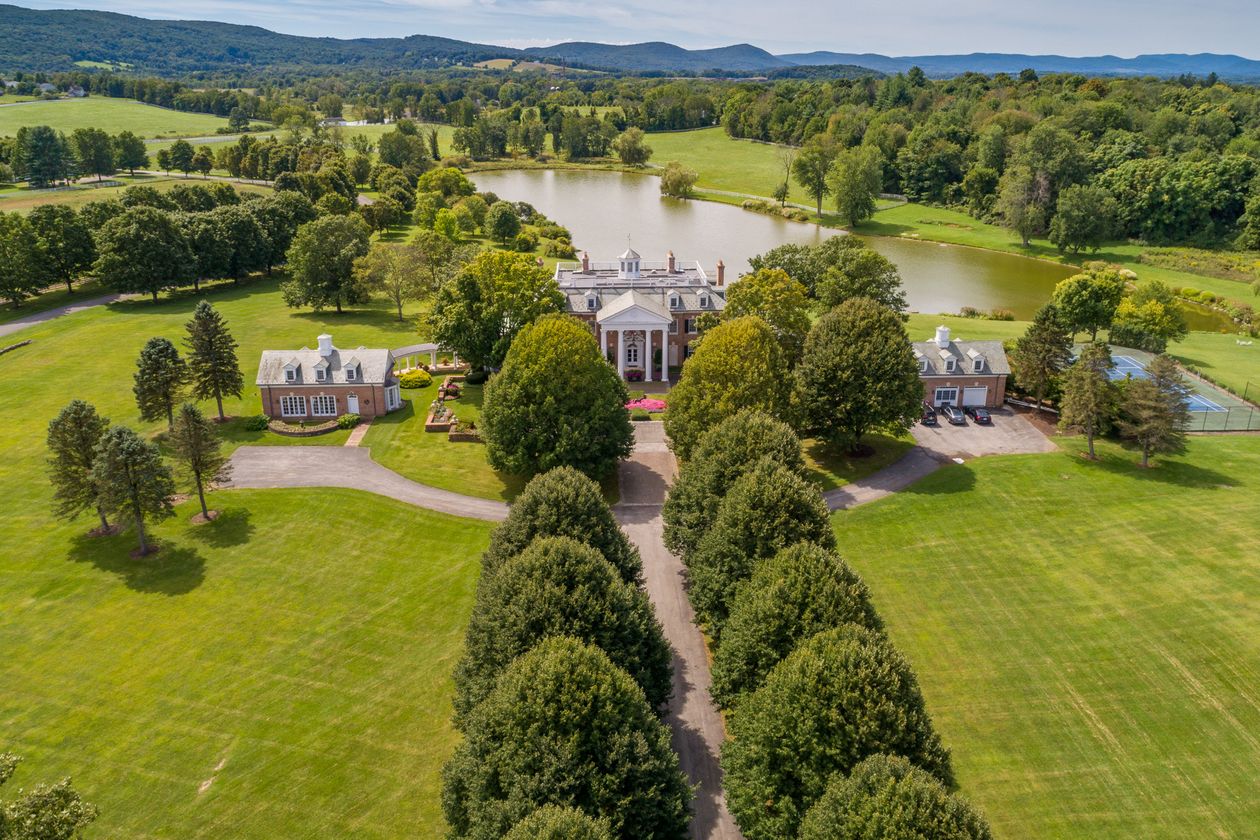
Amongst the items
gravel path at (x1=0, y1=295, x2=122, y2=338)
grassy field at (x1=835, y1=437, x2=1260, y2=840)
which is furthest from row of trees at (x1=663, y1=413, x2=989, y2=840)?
gravel path at (x1=0, y1=295, x2=122, y2=338)

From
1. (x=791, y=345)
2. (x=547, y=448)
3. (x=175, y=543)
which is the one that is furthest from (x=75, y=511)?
(x=791, y=345)

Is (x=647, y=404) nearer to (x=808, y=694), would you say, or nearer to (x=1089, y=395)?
(x=1089, y=395)

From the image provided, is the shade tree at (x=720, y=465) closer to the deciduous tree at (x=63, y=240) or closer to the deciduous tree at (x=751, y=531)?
the deciduous tree at (x=751, y=531)

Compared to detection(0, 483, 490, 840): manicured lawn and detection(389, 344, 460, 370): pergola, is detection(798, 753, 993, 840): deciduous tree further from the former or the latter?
detection(389, 344, 460, 370): pergola

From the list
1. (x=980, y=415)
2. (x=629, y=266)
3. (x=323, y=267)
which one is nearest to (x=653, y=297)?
(x=629, y=266)

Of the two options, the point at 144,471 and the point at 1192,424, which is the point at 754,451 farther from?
the point at 1192,424
